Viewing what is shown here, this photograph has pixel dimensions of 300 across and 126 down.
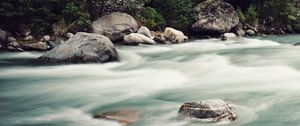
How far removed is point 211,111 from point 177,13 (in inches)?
701

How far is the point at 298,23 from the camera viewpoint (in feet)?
97.6

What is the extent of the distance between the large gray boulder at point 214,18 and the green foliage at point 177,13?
1.42 ft

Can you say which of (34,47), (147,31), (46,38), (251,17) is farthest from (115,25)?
(251,17)

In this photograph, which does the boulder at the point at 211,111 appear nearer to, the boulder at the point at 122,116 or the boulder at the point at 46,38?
the boulder at the point at 122,116

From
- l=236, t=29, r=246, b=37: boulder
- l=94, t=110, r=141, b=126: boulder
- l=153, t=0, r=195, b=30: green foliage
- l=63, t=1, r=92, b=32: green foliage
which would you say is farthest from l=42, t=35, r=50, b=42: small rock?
l=94, t=110, r=141, b=126: boulder

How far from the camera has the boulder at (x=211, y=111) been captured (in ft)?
28.2

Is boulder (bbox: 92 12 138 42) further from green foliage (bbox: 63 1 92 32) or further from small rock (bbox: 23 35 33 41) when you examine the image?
small rock (bbox: 23 35 33 41)

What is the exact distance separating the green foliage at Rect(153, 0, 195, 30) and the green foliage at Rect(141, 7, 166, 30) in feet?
1.85

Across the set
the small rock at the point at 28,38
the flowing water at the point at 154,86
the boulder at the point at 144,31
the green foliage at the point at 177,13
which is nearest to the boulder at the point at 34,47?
the flowing water at the point at 154,86

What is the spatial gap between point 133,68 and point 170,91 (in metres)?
4.35

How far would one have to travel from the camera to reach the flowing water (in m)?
9.61

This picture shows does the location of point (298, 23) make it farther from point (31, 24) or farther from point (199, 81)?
point (199, 81)

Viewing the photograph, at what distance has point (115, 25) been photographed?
22.6 metres

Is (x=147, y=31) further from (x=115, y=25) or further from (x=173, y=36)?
(x=115, y=25)
